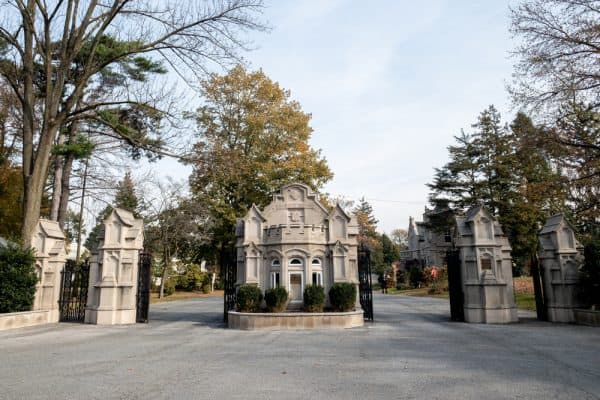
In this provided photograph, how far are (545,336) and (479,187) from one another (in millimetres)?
29027

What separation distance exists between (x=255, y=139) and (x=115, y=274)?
1533 cm

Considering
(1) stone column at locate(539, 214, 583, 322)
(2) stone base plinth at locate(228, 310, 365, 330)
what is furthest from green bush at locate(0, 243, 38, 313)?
(1) stone column at locate(539, 214, 583, 322)

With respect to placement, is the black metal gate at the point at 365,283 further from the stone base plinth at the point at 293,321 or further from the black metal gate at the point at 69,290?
the black metal gate at the point at 69,290

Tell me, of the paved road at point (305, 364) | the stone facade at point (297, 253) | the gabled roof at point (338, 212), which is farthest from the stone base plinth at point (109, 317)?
the gabled roof at point (338, 212)

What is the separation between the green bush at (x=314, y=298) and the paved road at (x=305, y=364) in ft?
6.22

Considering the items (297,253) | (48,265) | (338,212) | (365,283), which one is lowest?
(365,283)

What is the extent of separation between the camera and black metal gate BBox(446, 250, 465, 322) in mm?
16969

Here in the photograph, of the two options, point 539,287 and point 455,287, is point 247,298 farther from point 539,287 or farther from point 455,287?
point 539,287

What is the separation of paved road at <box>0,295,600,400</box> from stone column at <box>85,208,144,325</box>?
2.22 m

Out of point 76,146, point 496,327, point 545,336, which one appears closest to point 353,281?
point 496,327

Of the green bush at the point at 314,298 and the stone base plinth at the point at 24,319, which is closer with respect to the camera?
the stone base plinth at the point at 24,319

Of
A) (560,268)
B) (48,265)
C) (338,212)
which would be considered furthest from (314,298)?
(48,265)

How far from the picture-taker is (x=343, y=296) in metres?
15.8

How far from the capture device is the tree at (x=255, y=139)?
2878cm
